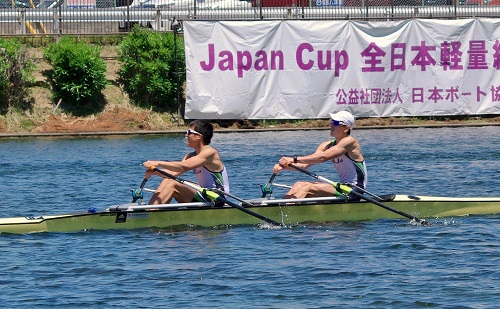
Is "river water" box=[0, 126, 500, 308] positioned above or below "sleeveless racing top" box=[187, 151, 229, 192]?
below

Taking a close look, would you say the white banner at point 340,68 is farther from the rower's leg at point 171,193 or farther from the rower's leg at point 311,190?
the rower's leg at point 171,193

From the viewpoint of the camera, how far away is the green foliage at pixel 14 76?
90.6 feet

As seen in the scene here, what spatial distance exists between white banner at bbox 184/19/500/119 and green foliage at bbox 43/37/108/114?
94.6 inches

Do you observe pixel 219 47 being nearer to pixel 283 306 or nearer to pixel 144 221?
pixel 144 221

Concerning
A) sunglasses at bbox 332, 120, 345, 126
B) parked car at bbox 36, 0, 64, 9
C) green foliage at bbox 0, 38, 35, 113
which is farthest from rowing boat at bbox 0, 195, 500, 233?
parked car at bbox 36, 0, 64, 9

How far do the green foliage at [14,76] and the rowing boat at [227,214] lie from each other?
1387cm

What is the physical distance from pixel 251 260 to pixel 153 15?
18.8m

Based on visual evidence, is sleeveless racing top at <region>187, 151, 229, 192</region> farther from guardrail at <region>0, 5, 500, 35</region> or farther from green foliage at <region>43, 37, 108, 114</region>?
guardrail at <region>0, 5, 500, 35</region>

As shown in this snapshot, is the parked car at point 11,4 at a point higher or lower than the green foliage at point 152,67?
higher

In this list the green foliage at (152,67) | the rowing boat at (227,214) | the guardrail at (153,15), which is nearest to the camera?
the rowing boat at (227,214)

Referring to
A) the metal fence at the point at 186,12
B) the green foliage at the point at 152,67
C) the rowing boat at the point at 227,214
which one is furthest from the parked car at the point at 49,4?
the rowing boat at the point at 227,214

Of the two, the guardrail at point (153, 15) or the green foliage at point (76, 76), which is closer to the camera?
the green foliage at point (76, 76)

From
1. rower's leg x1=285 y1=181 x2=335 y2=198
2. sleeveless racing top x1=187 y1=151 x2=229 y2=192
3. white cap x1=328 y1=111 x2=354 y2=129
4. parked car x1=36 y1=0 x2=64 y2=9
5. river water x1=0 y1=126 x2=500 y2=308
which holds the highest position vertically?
parked car x1=36 y1=0 x2=64 y2=9

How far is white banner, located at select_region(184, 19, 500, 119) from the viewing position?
27.5 meters
